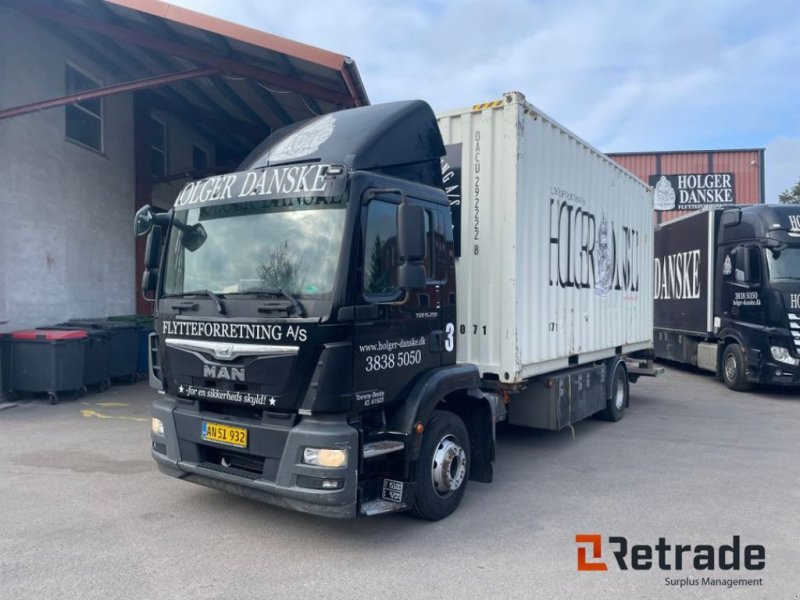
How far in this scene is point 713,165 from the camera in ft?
83.9

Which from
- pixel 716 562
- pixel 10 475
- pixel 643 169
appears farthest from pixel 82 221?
pixel 643 169

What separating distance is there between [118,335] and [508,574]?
8947mm

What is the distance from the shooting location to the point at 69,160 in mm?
11094

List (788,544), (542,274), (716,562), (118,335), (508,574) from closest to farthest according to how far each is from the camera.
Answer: (508,574) < (716,562) < (788,544) < (542,274) < (118,335)

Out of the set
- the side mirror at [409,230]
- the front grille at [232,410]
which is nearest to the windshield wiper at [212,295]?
the front grille at [232,410]

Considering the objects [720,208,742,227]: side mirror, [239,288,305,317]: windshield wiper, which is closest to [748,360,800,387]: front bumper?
[720,208,742,227]: side mirror

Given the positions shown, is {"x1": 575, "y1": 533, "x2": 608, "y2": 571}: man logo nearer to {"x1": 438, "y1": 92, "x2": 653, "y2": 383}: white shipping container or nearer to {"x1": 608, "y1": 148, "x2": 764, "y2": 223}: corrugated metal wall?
{"x1": 438, "y1": 92, "x2": 653, "y2": 383}: white shipping container

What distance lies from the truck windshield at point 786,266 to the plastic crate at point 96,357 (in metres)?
11.8

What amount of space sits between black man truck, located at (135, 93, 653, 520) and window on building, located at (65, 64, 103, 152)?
798cm

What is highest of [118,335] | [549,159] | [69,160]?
[69,160]

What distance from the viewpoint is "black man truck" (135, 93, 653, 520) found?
3943mm

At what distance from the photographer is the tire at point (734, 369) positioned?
11547 millimetres

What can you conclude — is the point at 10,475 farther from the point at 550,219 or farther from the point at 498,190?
the point at 550,219

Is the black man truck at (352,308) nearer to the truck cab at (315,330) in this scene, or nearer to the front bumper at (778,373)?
the truck cab at (315,330)
